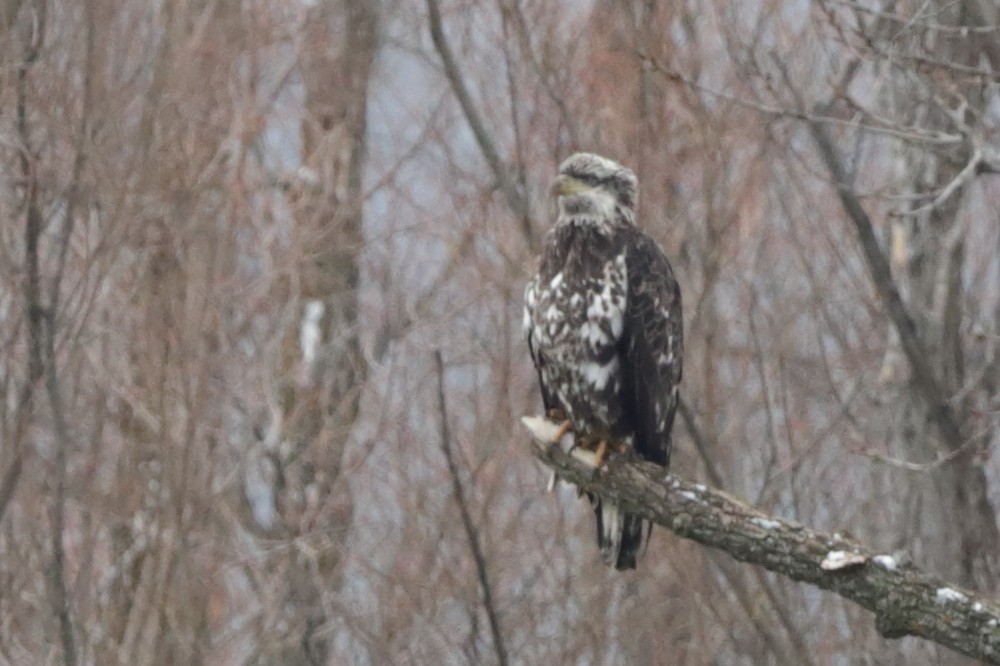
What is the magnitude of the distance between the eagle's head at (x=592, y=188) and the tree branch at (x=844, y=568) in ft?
4.52

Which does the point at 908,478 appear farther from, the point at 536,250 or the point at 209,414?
the point at 209,414

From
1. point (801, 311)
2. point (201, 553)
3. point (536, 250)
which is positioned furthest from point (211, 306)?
point (801, 311)

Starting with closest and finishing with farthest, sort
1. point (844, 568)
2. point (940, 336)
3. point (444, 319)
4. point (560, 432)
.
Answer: point (844, 568), point (560, 432), point (940, 336), point (444, 319)

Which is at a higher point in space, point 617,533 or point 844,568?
point 844,568

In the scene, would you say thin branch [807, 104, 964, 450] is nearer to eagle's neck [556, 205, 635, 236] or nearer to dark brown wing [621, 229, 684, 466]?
eagle's neck [556, 205, 635, 236]

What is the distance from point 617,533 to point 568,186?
1.11m

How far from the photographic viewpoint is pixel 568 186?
6.05 meters

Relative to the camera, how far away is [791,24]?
33.7ft

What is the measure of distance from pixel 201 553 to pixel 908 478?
3.58 m

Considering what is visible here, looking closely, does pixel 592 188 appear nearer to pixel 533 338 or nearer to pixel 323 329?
→ pixel 533 338

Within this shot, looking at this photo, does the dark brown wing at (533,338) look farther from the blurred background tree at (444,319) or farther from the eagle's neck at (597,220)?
the blurred background tree at (444,319)

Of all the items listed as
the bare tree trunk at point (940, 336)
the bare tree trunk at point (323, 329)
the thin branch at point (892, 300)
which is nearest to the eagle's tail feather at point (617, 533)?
the thin branch at point (892, 300)

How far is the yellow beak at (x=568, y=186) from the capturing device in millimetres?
6043

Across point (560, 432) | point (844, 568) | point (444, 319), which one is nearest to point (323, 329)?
point (444, 319)
